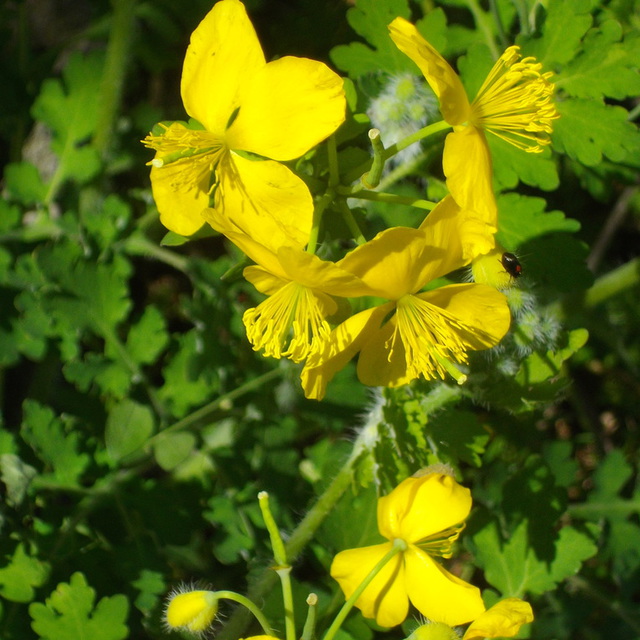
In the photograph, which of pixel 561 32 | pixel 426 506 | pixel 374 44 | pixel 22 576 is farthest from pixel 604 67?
pixel 22 576

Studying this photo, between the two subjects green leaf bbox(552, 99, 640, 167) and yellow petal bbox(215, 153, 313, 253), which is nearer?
yellow petal bbox(215, 153, 313, 253)

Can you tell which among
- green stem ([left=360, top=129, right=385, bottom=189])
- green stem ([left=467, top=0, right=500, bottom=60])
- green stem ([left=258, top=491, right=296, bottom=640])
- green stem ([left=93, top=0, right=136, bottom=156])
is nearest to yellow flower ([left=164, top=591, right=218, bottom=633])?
green stem ([left=258, top=491, right=296, bottom=640])

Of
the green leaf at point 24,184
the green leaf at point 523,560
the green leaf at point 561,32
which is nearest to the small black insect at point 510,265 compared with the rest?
the green leaf at point 561,32

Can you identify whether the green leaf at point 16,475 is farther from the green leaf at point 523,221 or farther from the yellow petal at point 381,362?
the green leaf at point 523,221

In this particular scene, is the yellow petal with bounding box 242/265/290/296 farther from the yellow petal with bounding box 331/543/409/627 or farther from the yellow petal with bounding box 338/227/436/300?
the yellow petal with bounding box 331/543/409/627

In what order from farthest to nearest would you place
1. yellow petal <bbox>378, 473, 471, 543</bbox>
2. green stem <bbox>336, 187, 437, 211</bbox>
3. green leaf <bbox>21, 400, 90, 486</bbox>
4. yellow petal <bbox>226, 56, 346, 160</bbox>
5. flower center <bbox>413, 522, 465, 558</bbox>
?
green leaf <bbox>21, 400, 90, 486</bbox> → flower center <bbox>413, 522, 465, 558</bbox> → yellow petal <bbox>378, 473, 471, 543</bbox> → green stem <bbox>336, 187, 437, 211</bbox> → yellow petal <bbox>226, 56, 346, 160</bbox>

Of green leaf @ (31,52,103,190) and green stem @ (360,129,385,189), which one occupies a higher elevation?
green stem @ (360,129,385,189)

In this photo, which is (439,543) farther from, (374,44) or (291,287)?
(374,44)
